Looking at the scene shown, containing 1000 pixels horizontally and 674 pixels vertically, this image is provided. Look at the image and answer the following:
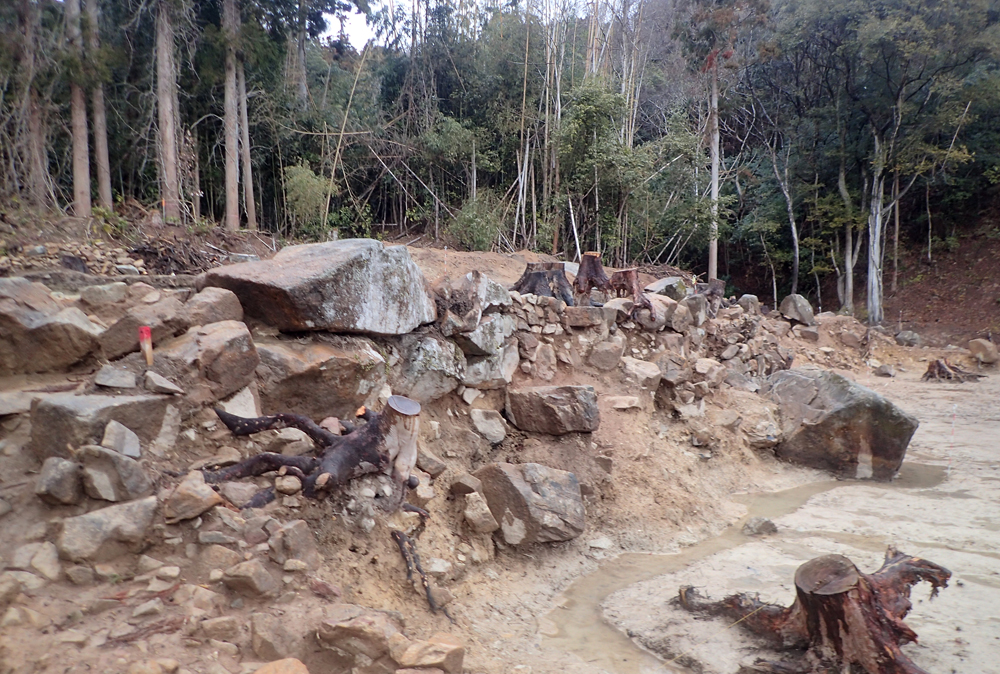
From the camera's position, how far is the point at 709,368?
6.43 m

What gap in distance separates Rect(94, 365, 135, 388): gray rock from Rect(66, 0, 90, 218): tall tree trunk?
553 cm

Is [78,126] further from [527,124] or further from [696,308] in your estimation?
[696,308]

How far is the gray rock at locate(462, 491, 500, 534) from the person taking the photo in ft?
12.7

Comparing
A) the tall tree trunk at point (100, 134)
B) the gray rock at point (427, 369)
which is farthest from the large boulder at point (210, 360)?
the tall tree trunk at point (100, 134)

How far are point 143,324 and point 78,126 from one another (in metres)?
6.02

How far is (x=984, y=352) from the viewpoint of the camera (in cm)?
1084

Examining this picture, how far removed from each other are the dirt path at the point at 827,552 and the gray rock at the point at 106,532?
1986 mm

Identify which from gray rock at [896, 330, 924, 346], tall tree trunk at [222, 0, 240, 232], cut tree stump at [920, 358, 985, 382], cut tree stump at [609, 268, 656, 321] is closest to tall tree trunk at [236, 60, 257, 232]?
tall tree trunk at [222, 0, 240, 232]

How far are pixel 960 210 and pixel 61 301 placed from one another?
1910 cm

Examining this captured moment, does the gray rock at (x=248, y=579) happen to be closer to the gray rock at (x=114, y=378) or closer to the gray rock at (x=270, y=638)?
the gray rock at (x=270, y=638)

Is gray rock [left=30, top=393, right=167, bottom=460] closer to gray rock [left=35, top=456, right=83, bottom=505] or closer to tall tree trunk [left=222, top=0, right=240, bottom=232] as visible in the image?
gray rock [left=35, top=456, right=83, bottom=505]

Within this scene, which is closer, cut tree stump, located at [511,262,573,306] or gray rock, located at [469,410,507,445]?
gray rock, located at [469,410,507,445]

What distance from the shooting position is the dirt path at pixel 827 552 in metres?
3.12

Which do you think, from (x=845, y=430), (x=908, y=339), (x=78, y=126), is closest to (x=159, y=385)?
(x=845, y=430)
